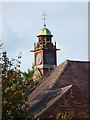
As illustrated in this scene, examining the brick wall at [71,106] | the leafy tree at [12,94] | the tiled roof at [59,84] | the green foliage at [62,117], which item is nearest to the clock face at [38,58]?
the tiled roof at [59,84]

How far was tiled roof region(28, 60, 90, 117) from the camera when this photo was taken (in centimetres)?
3004

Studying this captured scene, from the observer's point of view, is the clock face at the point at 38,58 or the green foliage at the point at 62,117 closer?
the green foliage at the point at 62,117

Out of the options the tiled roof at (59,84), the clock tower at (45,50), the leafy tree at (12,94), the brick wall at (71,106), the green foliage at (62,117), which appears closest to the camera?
the leafy tree at (12,94)

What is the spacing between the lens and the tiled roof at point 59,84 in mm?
30039

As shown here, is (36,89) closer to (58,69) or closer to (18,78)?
(58,69)

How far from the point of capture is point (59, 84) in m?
33.5

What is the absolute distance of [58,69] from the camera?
118 ft

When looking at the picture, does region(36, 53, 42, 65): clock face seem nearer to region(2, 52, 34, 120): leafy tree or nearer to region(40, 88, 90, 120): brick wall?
region(40, 88, 90, 120): brick wall

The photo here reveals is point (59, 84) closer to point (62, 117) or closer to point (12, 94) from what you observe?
point (62, 117)

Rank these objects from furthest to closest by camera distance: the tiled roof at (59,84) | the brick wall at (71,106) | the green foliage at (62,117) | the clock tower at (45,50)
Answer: the clock tower at (45,50)
the tiled roof at (59,84)
the brick wall at (71,106)
the green foliage at (62,117)

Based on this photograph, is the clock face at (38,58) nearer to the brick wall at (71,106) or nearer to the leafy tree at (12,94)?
the brick wall at (71,106)

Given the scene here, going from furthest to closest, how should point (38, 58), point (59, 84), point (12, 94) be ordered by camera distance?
point (38, 58) → point (59, 84) → point (12, 94)

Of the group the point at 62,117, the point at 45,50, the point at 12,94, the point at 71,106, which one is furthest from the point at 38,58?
the point at 12,94

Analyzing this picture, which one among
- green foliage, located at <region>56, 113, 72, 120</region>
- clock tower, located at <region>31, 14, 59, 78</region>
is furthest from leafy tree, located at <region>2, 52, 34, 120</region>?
clock tower, located at <region>31, 14, 59, 78</region>
